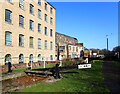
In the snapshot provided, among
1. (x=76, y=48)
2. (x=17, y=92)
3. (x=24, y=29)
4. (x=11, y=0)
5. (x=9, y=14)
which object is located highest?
(x=11, y=0)

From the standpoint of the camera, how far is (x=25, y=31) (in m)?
19.7

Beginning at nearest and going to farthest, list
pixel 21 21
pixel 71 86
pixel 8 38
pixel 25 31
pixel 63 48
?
1. pixel 71 86
2. pixel 8 38
3. pixel 21 21
4. pixel 25 31
5. pixel 63 48

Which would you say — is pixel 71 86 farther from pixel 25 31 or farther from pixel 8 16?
Result: pixel 25 31

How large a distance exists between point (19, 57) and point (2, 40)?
455cm

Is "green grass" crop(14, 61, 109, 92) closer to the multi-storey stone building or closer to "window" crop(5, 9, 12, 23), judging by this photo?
"window" crop(5, 9, 12, 23)

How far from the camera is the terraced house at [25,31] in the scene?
51.5 feet

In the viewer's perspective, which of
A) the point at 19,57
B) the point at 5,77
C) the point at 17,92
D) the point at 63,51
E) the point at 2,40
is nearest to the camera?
the point at 17,92

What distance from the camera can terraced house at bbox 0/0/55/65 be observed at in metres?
15.7

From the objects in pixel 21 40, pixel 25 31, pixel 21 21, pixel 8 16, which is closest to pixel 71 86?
pixel 8 16

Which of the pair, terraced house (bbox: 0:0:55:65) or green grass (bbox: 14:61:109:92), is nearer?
green grass (bbox: 14:61:109:92)

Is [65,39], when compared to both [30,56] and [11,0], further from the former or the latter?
[11,0]

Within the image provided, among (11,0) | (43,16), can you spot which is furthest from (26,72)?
(43,16)

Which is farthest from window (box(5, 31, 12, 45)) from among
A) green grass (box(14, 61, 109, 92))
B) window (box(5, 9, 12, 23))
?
green grass (box(14, 61, 109, 92))

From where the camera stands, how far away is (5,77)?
7566 millimetres
